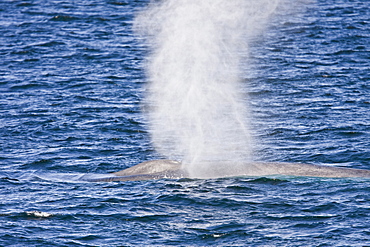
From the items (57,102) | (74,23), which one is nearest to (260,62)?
(57,102)

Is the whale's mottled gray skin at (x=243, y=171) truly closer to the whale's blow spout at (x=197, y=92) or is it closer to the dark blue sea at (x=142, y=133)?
the dark blue sea at (x=142, y=133)

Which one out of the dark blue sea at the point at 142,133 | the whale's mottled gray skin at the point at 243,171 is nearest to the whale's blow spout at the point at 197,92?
the whale's mottled gray skin at the point at 243,171

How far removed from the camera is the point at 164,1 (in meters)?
41.6

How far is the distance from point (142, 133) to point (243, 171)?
6545mm

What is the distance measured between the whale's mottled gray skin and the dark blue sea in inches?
11.0

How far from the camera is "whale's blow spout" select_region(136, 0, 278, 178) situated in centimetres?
1911

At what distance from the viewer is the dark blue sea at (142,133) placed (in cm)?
1200

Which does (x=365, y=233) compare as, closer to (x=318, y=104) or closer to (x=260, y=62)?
(x=318, y=104)

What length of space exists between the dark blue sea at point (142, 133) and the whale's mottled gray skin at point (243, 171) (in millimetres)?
280

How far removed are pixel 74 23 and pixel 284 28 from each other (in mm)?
11396

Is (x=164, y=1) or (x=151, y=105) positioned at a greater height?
(x=164, y=1)

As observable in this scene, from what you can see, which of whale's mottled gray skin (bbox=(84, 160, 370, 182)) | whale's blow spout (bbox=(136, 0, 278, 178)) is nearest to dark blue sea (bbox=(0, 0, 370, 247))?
whale's mottled gray skin (bbox=(84, 160, 370, 182))

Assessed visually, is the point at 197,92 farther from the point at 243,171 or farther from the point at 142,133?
the point at 243,171

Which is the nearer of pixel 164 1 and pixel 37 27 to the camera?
pixel 37 27
